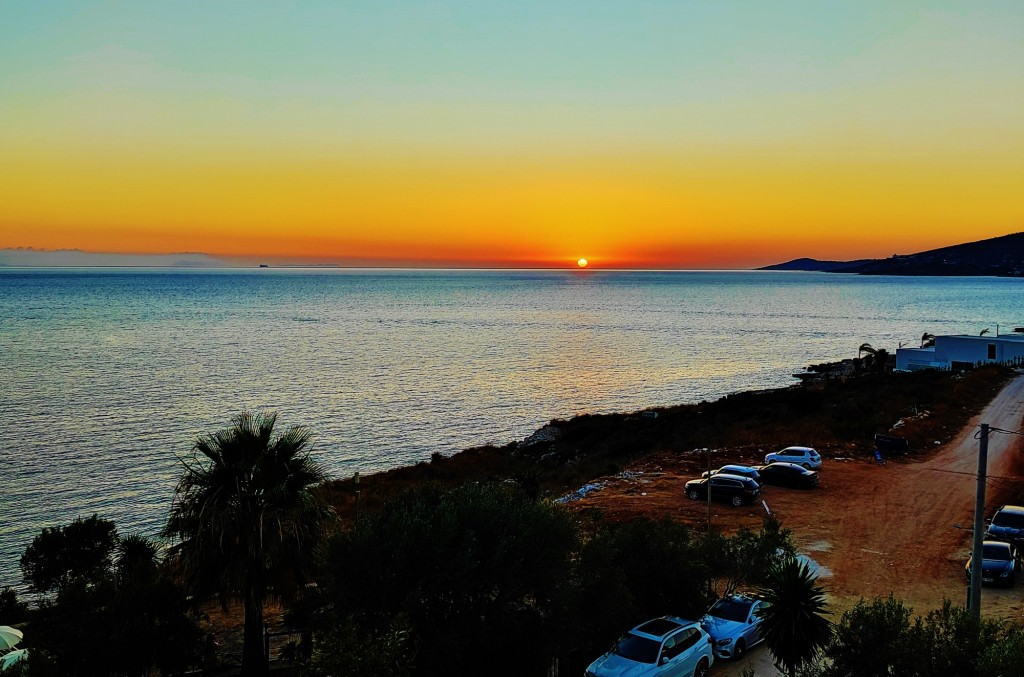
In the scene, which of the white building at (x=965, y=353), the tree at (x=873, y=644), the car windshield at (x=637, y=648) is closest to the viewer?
the tree at (x=873, y=644)

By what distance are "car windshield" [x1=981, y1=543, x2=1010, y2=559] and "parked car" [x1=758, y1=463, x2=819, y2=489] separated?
10856 millimetres

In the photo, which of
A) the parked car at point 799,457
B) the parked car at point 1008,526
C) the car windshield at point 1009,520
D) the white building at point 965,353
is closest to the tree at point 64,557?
the parked car at point 1008,526

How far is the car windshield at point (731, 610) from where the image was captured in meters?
18.0

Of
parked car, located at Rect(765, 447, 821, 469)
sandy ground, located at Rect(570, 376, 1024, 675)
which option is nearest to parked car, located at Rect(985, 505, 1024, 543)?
sandy ground, located at Rect(570, 376, 1024, 675)

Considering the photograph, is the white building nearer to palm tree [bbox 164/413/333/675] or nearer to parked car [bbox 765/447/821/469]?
parked car [bbox 765/447/821/469]

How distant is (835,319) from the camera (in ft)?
594

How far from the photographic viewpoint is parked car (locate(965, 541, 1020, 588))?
22.7 meters

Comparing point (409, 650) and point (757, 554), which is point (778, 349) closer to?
point (757, 554)

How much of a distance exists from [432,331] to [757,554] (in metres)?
125

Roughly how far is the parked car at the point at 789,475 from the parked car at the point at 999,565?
10876mm

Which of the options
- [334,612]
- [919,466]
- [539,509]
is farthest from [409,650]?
[919,466]

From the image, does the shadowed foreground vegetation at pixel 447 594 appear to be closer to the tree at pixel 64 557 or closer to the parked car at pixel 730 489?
the tree at pixel 64 557

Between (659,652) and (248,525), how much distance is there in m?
9.08

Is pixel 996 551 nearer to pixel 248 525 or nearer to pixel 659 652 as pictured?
pixel 659 652
